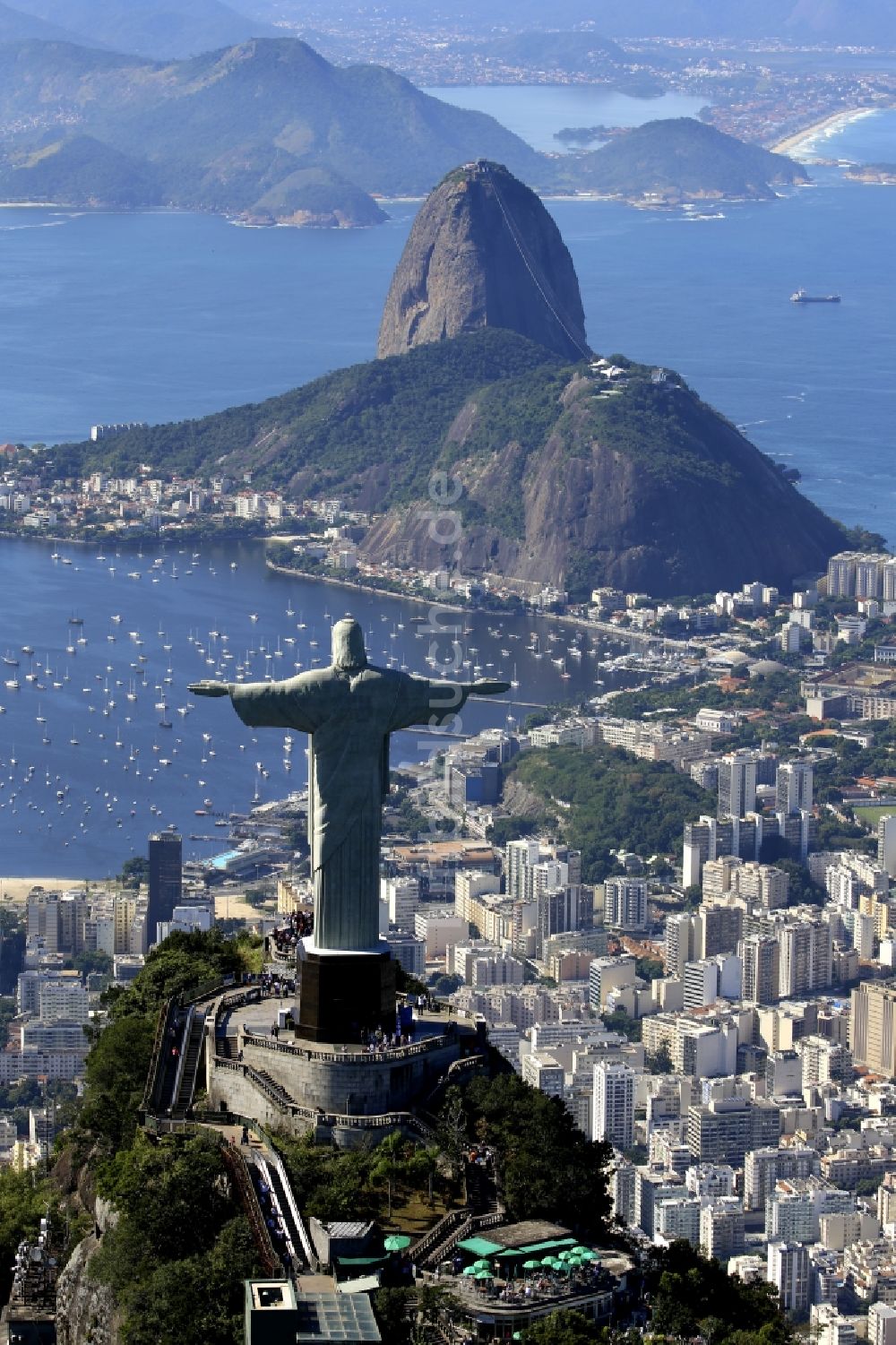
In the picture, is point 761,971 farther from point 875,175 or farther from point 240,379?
point 875,175

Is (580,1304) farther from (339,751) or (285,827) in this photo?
(285,827)

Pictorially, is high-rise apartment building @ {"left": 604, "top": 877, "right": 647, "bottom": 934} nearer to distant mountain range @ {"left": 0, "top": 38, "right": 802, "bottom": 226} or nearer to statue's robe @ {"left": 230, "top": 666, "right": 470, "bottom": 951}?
statue's robe @ {"left": 230, "top": 666, "right": 470, "bottom": 951}

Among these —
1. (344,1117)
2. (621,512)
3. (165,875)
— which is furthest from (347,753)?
(621,512)

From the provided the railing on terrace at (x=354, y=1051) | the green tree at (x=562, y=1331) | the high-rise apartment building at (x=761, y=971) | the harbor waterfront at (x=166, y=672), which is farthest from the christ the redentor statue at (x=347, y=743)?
the harbor waterfront at (x=166, y=672)

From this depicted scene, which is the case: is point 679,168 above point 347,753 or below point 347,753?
above

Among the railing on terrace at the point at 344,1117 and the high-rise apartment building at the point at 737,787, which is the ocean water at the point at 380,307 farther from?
the railing on terrace at the point at 344,1117

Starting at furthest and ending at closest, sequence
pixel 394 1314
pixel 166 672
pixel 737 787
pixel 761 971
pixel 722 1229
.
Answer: pixel 166 672 → pixel 737 787 → pixel 761 971 → pixel 722 1229 → pixel 394 1314

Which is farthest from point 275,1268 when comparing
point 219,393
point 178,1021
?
point 219,393
